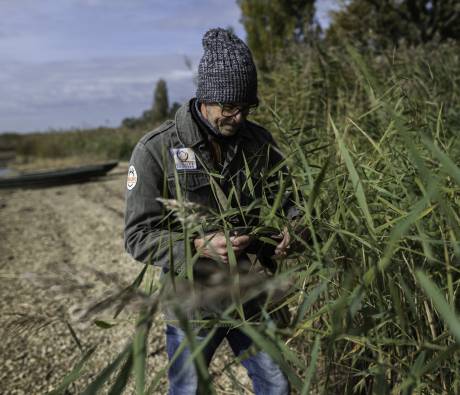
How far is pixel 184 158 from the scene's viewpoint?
187 centimetres

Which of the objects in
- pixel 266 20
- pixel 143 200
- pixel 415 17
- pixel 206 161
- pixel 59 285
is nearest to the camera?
pixel 59 285

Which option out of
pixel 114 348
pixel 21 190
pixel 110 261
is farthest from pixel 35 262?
pixel 21 190

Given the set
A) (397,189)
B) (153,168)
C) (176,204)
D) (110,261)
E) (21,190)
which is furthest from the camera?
(21,190)

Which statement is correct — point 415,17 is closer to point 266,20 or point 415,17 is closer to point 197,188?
point 266,20

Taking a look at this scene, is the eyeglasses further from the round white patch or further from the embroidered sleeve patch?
the round white patch

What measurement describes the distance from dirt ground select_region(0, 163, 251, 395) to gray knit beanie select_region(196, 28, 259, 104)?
78 centimetres

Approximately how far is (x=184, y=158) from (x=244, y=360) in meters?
0.74

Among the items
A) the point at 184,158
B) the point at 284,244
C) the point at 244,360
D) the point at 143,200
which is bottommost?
the point at 244,360

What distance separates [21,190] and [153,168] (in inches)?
427

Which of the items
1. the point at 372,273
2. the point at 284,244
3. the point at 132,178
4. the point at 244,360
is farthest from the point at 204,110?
the point at 372,273

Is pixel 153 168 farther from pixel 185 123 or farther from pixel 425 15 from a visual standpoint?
pixel 425 15

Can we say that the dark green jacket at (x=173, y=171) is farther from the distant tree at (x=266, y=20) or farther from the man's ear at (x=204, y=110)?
the distant tree at (x=266, y=20)

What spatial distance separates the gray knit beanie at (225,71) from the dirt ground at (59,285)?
2.55ft

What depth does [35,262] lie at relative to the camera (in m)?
5.44
